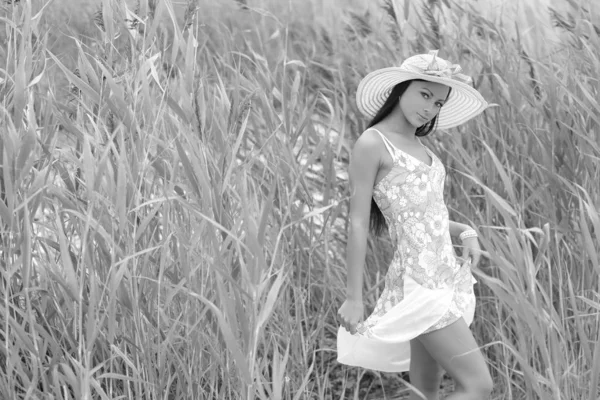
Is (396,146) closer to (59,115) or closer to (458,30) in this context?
(59,115)

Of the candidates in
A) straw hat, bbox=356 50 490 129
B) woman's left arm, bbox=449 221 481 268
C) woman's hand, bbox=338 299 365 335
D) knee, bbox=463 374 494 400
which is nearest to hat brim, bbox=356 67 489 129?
straw hat, bbox=356 50 490 129

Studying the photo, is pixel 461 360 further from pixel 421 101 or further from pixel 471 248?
pixel 421 101

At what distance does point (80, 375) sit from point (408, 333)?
64cm

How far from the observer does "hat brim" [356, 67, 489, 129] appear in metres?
1.92

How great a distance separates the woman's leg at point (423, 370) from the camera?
78.2 inches

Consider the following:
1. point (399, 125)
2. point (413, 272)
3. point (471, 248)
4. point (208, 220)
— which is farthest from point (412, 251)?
point (208, 220)

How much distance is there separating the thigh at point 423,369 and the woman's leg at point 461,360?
0.41ft

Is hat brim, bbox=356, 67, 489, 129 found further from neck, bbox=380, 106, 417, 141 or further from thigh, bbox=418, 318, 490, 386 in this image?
thigh, bbox=418, 318, 490, 386

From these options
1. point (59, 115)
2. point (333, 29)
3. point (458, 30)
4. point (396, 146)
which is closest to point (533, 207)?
point (458, 30)

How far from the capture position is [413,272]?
1.89 metres

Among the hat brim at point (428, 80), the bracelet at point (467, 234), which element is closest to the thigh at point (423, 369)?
the bracelet at point (467, 234)

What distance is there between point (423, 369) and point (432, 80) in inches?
24.1

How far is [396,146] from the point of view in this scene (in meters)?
1.92

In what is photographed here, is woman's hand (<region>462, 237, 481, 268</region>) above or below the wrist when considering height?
below
